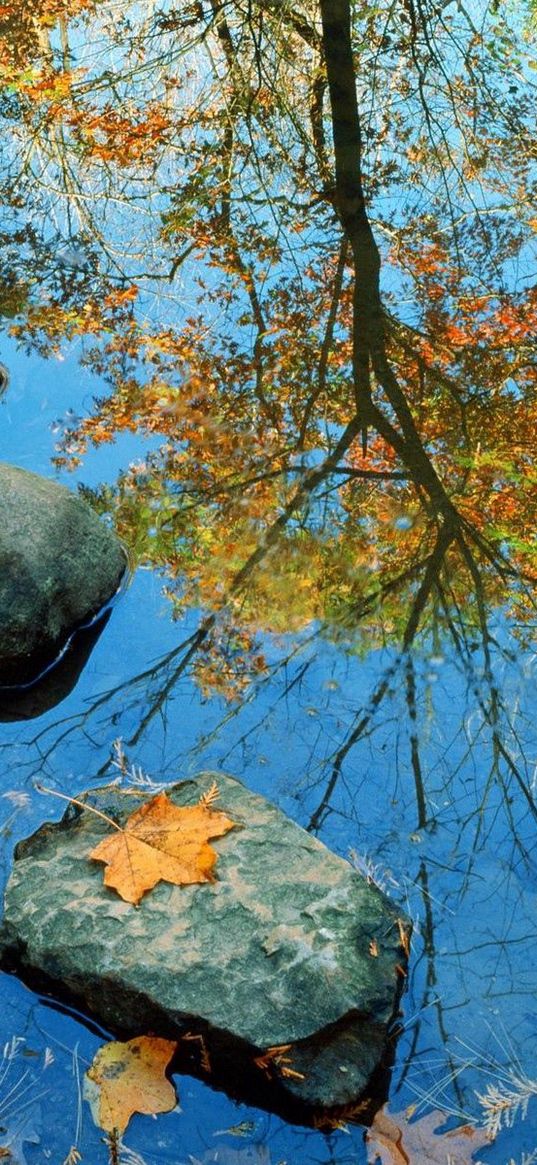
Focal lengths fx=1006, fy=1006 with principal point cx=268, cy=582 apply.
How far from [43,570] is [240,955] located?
71.2 inches

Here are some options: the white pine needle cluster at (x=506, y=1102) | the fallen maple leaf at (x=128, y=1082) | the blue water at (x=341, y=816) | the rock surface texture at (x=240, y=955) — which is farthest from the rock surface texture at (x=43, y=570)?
the white pine needle cluster at (x=506, y=1102)

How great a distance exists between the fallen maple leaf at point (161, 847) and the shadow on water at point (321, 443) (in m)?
0.37

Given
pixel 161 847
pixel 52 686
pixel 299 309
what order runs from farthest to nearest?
pixel 299 309 < pixel 52 686 < pixel 161 847

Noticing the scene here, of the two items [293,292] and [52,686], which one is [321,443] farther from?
[52,686]

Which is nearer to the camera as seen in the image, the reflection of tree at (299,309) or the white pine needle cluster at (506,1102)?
the white pine needle cluster at (506,1102)

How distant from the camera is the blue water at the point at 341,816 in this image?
95.1 inches

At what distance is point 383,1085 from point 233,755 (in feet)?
3.95

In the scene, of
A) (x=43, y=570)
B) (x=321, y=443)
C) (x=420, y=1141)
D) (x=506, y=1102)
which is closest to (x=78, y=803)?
(x=43, y=570)

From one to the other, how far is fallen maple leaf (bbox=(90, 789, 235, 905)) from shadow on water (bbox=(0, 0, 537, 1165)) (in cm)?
37

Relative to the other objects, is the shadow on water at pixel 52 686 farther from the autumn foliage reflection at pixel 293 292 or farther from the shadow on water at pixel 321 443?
the autumn foliage reflection at pixel 293 292

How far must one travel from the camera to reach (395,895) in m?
2.94

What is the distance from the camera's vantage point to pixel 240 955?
8.43 feet

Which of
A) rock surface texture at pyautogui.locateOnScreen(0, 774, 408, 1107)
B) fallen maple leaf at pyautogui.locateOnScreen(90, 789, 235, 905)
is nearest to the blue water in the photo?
rock surface texture at pyautogui.locateOnScreen(0, 774, 408, 1107)

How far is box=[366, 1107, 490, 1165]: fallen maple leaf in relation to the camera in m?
2.33
